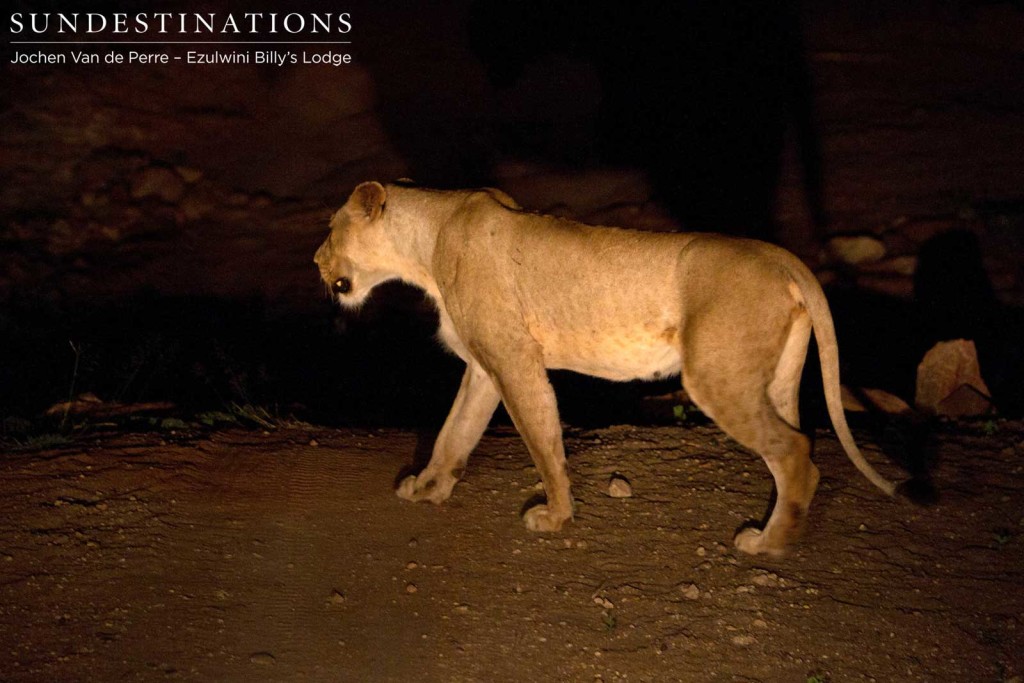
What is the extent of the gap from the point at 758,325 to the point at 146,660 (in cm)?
260

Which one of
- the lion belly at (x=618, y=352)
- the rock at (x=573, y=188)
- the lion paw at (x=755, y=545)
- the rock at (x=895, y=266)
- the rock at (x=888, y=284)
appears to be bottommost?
the lion paw at (x=755, y=545)

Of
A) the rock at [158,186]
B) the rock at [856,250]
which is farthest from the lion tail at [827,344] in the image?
the rock at [158,186]

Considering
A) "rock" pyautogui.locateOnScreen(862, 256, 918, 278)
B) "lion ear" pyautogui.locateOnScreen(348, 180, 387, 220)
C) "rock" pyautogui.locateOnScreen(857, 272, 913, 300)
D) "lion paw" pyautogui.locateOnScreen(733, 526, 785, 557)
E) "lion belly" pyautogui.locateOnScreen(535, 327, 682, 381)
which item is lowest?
"lion paw" pyautogui.locateOnScreen(733, 526, 785, 557)

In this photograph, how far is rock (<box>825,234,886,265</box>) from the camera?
9.81 meters

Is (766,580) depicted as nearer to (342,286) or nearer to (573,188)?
(342,286)

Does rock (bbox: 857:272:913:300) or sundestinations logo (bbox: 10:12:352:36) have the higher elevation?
sundestinations logo (bbox: 10:12:352:36)

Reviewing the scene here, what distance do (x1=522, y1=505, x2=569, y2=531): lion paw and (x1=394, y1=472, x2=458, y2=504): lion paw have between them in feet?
1.67

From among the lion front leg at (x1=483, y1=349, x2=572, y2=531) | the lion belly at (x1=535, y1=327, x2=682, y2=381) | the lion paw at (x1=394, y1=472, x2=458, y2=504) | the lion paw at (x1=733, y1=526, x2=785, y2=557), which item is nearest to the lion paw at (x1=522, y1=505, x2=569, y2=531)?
the lion front leg at (x1=483, y1=349, x2=572, y2=531)

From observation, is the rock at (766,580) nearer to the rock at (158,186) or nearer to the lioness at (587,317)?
the lioness at (587,317)

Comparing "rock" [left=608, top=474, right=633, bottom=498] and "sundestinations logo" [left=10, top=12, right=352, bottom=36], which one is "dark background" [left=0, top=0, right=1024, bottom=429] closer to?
"sundestinations logo" [left=10, top=12, right=352, bottom=36]

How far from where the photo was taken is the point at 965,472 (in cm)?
512

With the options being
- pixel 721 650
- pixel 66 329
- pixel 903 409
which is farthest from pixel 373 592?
pixel 66 329

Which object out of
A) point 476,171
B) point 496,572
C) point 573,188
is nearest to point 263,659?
point 496,572

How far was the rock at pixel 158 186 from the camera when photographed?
12203mm
